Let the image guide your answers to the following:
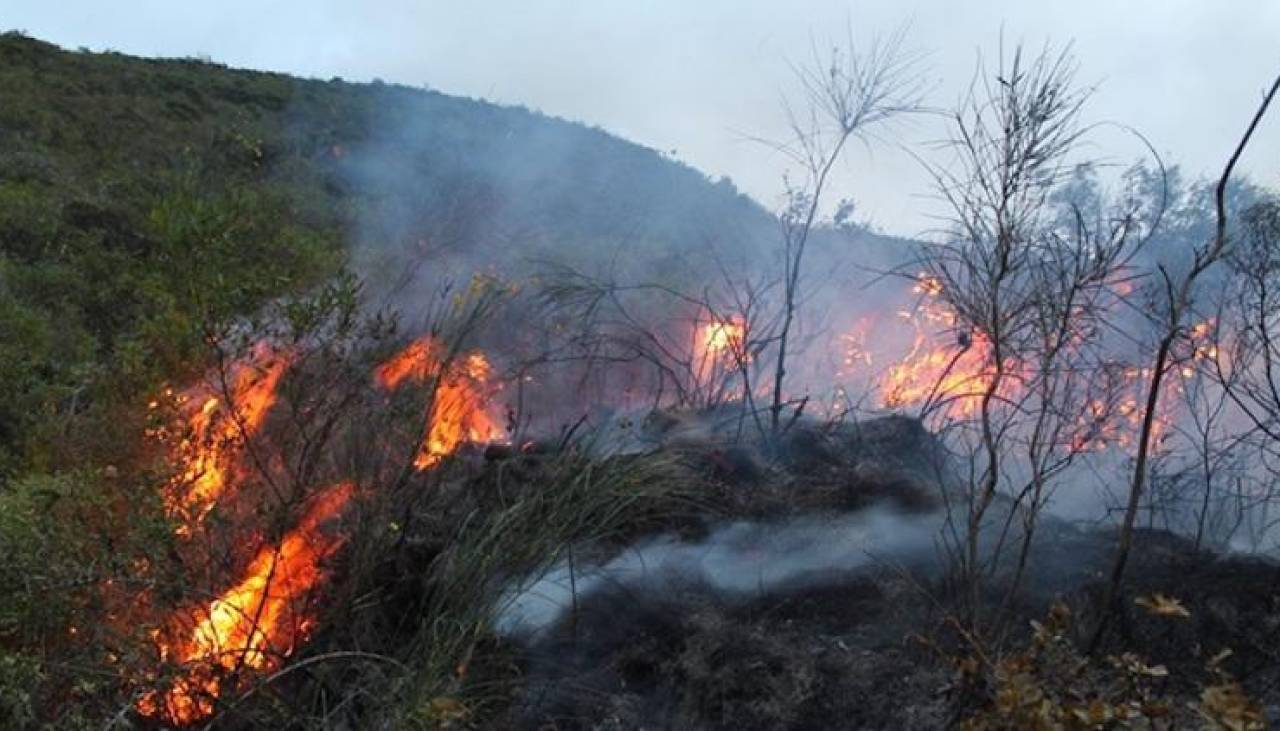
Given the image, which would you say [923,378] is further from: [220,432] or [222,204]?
[222,204]

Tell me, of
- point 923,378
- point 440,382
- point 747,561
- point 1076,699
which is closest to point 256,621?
point 440,382

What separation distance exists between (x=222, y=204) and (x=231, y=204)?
0.04m

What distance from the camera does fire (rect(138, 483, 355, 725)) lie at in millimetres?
3848

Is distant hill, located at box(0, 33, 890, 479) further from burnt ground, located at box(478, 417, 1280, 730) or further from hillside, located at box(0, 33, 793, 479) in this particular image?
burnt ground, located at box(478, 417, 1280, 730)

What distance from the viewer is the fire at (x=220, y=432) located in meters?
4.61

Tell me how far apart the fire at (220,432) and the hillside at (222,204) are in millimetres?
303

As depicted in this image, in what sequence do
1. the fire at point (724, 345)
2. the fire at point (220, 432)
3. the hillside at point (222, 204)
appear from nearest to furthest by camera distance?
the fire at point (220, 432) → the hillside at point (222, 204) → the fire at point (724, 345)

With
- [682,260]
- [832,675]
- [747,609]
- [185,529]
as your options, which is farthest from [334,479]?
[682,260]

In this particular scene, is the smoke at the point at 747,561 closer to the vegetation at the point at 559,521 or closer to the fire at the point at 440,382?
the vegetation at the point at 559,521

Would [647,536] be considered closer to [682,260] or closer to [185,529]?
[185,529]

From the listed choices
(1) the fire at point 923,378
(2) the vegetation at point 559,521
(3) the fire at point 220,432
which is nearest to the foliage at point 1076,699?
(2) the vegetation at point 559,521

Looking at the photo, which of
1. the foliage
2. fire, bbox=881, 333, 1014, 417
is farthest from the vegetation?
fire, bbox=881, 333, 1014, 417

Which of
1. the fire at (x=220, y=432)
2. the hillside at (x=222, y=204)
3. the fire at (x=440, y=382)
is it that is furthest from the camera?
the hillside at (x=222, y=204)

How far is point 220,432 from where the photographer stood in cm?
488
